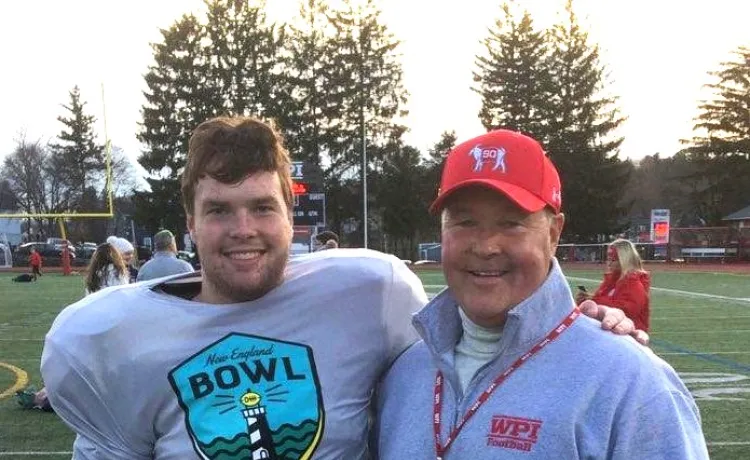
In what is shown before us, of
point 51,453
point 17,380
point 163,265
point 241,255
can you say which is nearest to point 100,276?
point 163,265

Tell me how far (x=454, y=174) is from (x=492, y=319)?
35 centimetres

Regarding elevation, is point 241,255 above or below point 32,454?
above

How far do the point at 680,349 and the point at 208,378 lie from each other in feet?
32.5

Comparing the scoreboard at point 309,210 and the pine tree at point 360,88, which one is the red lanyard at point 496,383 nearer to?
the scoreboard at point 309,210

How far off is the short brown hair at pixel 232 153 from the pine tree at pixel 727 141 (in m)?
52.1

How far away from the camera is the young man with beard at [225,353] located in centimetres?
214

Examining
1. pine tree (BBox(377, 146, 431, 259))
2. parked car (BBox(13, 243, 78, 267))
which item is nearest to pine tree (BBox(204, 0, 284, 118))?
pine tree (BBox(377, 146, 431, 259))

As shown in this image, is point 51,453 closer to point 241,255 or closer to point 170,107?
point 241,255

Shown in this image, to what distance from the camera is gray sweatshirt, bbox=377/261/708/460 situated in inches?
65.2

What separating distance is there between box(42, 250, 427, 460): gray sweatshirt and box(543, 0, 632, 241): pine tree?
44.8m

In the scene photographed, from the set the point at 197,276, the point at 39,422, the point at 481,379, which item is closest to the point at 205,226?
the point at 197,276

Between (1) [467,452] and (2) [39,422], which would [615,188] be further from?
(1) [467,452]

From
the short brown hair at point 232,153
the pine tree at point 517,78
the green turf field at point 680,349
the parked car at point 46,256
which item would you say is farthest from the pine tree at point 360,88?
the short brown hair at point 232,153

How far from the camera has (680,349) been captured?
1094 cm
